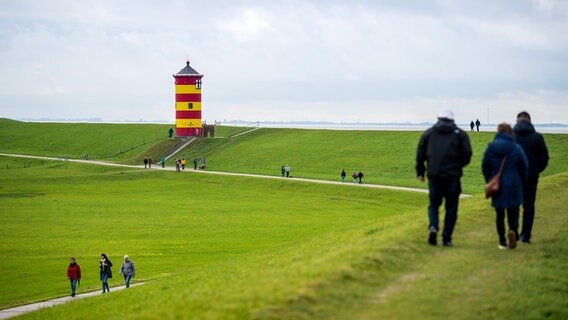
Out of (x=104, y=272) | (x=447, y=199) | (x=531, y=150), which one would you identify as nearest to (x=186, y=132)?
Answer: (x=104, y=272)

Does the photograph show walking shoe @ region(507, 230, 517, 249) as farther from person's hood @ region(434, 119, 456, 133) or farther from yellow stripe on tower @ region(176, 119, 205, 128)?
yellow stripe on tower @ region(176, 119, 205, 128)

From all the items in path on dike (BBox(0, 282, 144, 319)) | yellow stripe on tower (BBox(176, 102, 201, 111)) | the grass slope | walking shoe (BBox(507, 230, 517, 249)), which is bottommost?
path on dike (BBox(0, 282, 144, 319))

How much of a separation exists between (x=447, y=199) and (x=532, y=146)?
3.00m

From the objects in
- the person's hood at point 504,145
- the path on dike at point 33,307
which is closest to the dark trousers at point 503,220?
the person's hood at point 504,145

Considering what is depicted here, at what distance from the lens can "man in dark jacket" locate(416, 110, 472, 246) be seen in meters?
16.6

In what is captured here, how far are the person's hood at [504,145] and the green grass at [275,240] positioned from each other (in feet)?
6.12

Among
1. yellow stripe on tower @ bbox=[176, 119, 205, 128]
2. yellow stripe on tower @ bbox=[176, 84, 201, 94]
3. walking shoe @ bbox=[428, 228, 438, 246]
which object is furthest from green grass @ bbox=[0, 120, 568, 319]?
yellow stripe on tower @ bbox=[176, 84, 201, 94]

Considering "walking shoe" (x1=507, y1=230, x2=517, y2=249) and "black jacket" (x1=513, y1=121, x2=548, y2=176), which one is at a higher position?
"black jacket" (x1=513, y1=121, x2=548, y2=176)

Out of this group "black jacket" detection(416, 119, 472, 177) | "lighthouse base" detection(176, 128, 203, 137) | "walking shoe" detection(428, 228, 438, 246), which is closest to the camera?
"black jacket" detection(416, 119, 472, 177)

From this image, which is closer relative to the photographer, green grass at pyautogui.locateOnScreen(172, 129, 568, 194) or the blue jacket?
the blue jacket

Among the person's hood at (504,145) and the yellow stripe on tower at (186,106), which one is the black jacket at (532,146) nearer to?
the person's hood at (504,145)

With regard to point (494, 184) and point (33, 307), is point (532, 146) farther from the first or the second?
point (33, 307)

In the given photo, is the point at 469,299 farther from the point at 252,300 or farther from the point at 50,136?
the point at 50,136

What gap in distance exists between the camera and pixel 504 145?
17000 mm
